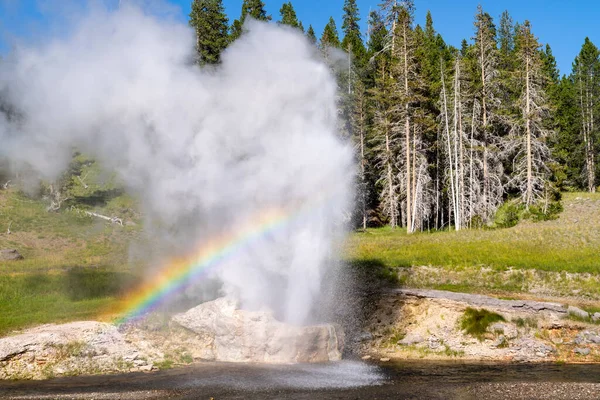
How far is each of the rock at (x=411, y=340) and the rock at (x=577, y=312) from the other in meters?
6.52

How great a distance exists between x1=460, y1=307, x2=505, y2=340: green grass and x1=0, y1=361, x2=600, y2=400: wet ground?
2.45m

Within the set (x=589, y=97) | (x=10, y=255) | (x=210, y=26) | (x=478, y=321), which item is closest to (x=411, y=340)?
(x=478, y=321)

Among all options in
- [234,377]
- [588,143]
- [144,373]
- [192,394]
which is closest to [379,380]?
[234,377]

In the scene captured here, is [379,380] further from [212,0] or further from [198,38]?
[212,0]

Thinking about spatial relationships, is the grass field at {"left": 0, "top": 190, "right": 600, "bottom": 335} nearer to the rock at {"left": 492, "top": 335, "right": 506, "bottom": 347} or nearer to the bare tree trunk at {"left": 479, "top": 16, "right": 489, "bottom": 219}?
the rock at {"left": 492, "top": 335, "right": 506, "bottom": 347}

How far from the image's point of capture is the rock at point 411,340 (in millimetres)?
21348

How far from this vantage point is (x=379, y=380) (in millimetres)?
16844

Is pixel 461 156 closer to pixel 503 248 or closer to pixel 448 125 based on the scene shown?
pixel 448 125

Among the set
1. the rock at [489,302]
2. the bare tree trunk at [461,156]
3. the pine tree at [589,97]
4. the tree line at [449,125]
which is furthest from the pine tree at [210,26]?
the pine tree at [589,97]

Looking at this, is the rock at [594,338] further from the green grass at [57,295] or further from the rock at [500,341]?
the green grass at [57,295]

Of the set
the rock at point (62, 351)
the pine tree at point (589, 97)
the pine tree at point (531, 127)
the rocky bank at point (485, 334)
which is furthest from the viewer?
the pine tree at point (589, 97)

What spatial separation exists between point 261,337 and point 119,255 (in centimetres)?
2452

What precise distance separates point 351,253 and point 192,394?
22530 millimetres

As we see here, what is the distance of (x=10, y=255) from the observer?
1439 inches
